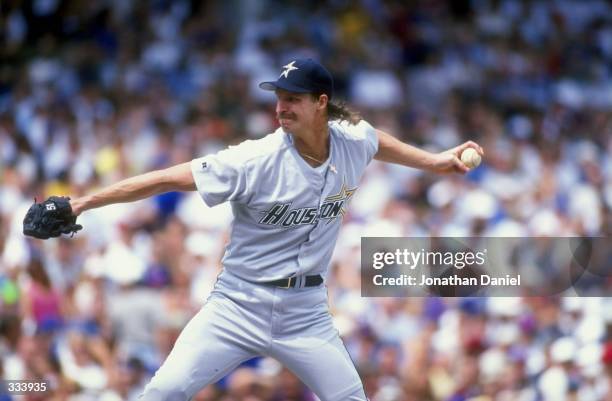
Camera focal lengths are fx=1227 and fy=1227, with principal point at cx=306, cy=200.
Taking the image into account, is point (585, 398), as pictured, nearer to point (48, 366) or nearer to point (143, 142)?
point (48, 366)

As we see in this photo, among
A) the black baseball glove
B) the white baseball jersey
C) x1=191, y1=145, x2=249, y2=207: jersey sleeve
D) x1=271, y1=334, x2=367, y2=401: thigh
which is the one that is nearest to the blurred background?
x1=271, y1=334, x2=367, y2=401: thigh

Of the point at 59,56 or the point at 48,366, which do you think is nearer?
the point at 48,366

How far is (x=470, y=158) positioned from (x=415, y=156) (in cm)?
31

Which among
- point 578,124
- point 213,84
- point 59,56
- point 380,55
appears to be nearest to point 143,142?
point 213,84

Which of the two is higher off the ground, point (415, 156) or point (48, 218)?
point (415, 156)

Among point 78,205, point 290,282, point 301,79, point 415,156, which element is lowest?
point 290,282

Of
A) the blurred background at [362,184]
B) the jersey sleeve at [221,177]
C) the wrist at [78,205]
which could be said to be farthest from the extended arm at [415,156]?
the blurred background at [362,184]

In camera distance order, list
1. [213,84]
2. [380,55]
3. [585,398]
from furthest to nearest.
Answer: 1. [380,55]
2. [213,84]
3. [585,398]

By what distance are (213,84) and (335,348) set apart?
339 inches

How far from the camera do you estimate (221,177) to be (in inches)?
212

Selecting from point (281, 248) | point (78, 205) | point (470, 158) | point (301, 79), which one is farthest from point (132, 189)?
point (470, 158)

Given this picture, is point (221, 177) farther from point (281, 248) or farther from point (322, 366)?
point (322, 366)

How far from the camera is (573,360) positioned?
337 inches

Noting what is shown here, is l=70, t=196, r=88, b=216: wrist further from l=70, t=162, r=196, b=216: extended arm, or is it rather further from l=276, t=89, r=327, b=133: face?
l=276, t=89, r=327, b=133: face
